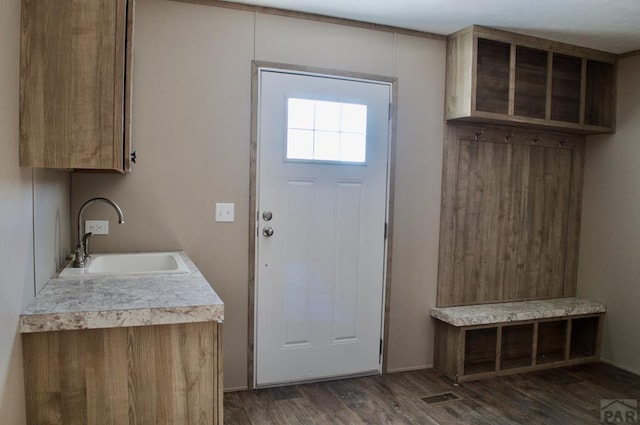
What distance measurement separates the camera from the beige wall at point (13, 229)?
1.29m

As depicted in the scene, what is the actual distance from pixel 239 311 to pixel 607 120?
10.6 feet

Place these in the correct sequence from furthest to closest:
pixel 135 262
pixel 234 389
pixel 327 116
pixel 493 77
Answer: pixel 493 77 → pixel 327 116 → pixel 234 389 → pixel 135 262

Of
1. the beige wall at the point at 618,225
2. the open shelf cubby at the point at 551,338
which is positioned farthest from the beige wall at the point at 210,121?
the beige wall at the point at 618,225

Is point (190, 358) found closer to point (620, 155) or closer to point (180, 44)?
point (180, 44)

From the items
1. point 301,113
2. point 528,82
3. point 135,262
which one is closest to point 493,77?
point 528,82

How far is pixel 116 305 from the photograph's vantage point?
1.57 meters

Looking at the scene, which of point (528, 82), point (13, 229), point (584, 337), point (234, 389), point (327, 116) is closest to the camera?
point (13, 229)

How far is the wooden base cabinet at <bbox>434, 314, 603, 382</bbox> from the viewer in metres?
3.36

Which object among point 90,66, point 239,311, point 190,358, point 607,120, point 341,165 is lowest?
point 239,311

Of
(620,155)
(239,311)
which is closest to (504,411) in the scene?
(239,311)

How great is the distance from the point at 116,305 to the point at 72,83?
2.46 ft

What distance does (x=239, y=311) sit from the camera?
303 cm

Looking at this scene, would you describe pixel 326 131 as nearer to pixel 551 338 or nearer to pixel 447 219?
pixel 447 219

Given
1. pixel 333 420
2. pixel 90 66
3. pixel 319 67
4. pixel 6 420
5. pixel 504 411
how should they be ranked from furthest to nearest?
pixel 319 67 → pixel 504 411 → pixel 333 420 → pixel 90 66 → pixel 6 420
